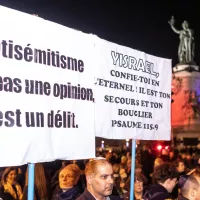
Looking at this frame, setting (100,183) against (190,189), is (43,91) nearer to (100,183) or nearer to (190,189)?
(100,183)

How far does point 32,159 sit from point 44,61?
0.74m

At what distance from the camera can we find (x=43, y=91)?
3.13m

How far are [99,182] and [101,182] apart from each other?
2cm

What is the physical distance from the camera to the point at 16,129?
2891 millimetres

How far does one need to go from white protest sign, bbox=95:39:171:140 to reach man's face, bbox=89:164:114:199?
1.73 feet

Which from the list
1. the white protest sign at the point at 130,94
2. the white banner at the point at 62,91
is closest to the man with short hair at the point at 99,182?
the white banner at the point at 62,91

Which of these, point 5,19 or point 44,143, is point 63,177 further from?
point 5,19

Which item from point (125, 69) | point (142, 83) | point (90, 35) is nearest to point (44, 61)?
point (90, 35)

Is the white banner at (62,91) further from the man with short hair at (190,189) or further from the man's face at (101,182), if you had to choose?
the man with short hair at (190,189)

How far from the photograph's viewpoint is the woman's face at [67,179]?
5262 mm

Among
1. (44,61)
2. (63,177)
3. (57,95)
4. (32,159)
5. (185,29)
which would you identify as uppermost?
(185,29)

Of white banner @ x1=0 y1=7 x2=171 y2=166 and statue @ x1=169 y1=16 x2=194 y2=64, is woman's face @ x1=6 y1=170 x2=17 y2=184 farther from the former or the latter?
statue @ x1=169 y1=16 x2=194 y2=64

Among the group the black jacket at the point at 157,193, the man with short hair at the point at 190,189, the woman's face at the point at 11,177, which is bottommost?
the woman's face at the point at 11,177

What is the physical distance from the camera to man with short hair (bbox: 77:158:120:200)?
3.35 metres
